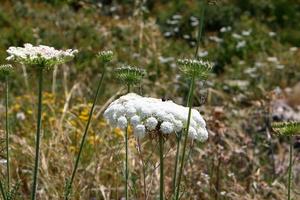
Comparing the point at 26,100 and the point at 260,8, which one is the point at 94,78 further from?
the point at 260,8

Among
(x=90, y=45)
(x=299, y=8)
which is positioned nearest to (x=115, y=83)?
(x=90, y=45)

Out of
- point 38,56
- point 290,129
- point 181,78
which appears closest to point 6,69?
Result: point 38,56

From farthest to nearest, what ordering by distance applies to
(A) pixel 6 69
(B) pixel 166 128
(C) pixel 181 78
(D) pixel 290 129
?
(C) pixel 181 78
(A) pixel 6 69
(D) pixel 290 129
(B) pixel 166 128

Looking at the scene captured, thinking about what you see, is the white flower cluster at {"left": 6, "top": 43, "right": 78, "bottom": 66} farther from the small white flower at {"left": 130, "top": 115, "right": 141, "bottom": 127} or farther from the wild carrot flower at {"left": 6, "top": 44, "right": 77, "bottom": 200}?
the small white flower at {"left": 130, "top": 115, "right": 141, "bottom": 127}

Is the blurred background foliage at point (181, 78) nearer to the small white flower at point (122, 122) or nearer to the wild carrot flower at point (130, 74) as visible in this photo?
the wild carrot flower at point (130, 74)

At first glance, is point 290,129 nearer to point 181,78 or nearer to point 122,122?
point 122,122

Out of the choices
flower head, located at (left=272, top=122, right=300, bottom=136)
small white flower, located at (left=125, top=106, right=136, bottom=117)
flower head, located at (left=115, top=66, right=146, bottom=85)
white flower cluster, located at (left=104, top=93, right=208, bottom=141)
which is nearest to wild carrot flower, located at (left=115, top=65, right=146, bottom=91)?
flower head, located at (left=115, top=66, right=146, bottom=85)
